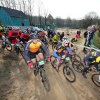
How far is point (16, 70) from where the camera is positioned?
805cm

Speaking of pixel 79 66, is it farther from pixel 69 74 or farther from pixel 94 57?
pixel 94 57

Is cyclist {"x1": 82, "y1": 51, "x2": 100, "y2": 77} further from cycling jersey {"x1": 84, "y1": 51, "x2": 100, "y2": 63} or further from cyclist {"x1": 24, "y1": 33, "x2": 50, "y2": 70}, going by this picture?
cyclist {"x1": 24, "y1": 33, "x2": 50, "y2": 70}

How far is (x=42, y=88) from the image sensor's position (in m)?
5.95

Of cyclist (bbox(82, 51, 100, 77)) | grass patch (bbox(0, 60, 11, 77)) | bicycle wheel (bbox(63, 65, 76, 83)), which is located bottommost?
grass patch (bbox(0, 60, 11, 77))

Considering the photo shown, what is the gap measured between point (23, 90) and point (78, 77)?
298cm

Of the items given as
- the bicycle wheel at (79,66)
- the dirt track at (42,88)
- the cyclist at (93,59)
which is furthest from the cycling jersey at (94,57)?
the dirt track at (42,88)

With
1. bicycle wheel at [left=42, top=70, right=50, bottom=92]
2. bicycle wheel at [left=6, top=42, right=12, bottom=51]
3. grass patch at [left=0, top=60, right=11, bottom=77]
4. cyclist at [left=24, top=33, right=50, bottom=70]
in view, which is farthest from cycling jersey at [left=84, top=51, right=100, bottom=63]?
bicycle wheel at [left=6, top=42, right=12, bottom=51]

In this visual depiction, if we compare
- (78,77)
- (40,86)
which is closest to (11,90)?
(40,86)

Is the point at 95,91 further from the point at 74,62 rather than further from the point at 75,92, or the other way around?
the point at 74,62

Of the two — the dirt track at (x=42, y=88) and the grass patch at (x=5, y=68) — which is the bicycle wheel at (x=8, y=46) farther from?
the dirt track at (x=42, y=88)

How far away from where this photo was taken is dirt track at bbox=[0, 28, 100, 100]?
527 cm

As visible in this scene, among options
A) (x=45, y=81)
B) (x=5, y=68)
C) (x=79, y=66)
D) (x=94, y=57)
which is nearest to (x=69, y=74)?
(x=79, y=66)

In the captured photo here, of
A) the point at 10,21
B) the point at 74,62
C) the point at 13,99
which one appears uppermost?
the point at 10,21

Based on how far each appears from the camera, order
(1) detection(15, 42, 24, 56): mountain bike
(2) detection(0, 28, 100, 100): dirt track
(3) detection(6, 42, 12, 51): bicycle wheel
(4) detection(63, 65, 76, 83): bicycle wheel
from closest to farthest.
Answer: (2) detection(0, 28, 100, 100): dirt track < (4) detection(63, 65, 76, 83): bicycle wheel < (1) detection(15, 42, 24, 56): mountain bike < (3) detection(6, 42, 12, 51): bicycle wheel
